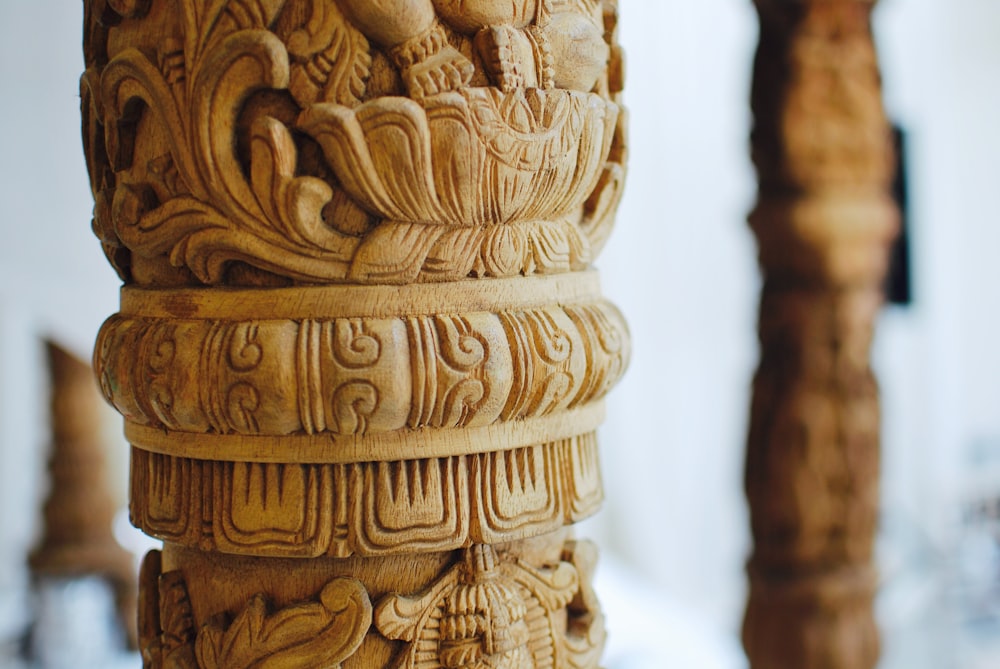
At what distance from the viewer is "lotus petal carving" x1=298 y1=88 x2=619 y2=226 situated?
0.85m

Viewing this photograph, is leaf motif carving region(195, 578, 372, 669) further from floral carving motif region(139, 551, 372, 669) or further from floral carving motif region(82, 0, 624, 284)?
floral carving motif region(82, 0, 624, 284)

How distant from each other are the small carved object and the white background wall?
113 mm

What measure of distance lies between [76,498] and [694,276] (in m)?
2.16

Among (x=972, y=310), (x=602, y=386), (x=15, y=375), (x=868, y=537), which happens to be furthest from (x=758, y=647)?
(x=972, y=310)

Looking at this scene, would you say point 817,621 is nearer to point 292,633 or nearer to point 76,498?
point 292,633

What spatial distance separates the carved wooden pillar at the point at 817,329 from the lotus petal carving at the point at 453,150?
4.30 feet

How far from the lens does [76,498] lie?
2.68 metres

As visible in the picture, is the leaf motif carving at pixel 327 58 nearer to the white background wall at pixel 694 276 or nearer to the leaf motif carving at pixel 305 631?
the leaf motif carving at pixel 305 631

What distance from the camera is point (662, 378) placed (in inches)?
151

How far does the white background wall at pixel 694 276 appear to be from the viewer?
278 cm

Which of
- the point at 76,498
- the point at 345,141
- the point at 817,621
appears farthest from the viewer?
the point at 76,498

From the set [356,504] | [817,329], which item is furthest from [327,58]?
[817,329]

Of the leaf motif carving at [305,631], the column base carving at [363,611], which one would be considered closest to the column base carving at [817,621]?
the column base carving at [363,611]

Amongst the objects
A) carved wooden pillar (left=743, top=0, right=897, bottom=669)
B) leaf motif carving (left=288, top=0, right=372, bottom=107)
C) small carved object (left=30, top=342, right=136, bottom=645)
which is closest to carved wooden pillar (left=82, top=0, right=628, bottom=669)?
leaf motif carving (left=288, top=0, right=372, bottom=107)
